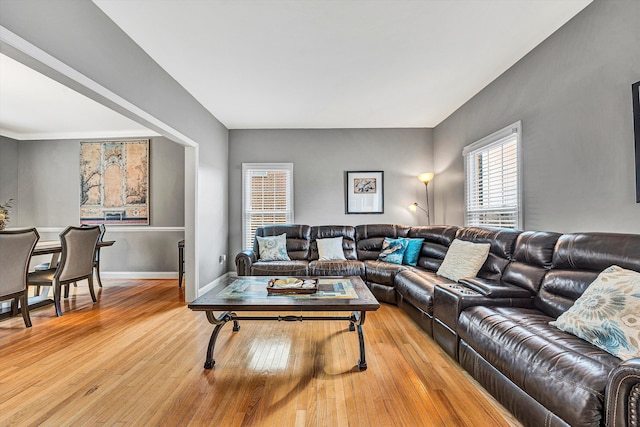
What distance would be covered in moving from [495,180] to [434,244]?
1.11 metres

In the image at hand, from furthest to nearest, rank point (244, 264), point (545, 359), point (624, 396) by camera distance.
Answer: point (244, 264)
point (545, 359)
point (624, 396)

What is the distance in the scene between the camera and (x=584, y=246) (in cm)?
200

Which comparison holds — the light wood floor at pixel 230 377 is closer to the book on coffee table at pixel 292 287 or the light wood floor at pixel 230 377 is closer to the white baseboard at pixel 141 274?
the book on coffee table at pixel 292 287

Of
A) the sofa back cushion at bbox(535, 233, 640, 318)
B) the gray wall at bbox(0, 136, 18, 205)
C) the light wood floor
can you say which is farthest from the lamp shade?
the gray wall at bbox(0, 136, 18, 205)

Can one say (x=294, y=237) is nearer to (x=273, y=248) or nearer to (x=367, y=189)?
(x=273, y=248)

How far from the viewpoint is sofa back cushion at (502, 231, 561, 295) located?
229cm

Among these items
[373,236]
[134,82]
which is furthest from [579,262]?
[134,82]

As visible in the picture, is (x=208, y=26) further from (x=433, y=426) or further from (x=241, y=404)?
(x=433, y=426)

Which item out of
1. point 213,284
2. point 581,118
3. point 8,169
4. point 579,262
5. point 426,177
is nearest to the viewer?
point 579,262

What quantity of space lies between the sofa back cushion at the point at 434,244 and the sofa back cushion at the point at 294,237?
1.75 m

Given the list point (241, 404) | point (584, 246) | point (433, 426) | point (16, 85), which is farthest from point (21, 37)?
point (584, 246)

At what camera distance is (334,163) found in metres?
5.43

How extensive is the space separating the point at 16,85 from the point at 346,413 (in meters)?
5.07

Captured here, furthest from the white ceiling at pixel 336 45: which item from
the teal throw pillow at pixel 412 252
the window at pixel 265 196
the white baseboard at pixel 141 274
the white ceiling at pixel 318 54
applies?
the white baseboard at pixel 141 274
